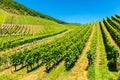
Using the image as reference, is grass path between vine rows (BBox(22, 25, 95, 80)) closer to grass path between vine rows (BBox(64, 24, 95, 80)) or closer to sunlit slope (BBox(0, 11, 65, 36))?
grass path between vine rows (BBox(64, 24, 95, 80))

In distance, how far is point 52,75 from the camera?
1805 inches

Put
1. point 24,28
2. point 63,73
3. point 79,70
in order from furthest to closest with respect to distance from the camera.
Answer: point 24,28 → point 79,70 → point 63,73

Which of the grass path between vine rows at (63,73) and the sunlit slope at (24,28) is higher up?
the grass path between vine rows at (63,73)

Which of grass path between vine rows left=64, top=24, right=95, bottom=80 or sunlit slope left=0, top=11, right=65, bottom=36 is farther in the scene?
sunlit slope left=0, top=11, right=65, bottom=36

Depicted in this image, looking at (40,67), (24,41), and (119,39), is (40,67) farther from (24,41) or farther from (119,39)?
(24,41)

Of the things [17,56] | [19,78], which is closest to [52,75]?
[19,78]

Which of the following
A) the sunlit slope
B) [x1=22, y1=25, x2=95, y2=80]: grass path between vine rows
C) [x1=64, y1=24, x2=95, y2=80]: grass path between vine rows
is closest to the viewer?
[x1=64, y1=24, x2=95, y2=80]: grass path between vine rows

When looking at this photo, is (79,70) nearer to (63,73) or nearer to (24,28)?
(63,73)

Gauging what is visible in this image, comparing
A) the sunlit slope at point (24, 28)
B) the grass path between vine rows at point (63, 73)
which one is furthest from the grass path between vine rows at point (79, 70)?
the sunlit slope at point (24, 28)

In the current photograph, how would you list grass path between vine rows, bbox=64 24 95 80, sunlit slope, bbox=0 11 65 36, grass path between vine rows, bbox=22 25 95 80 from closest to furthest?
1. grass path between vine rows, bbox=64 24 95 80
2. grass path between vine rows, bbox=22 25 95 80
3. sunlit slope, bbox=0 11 65 36

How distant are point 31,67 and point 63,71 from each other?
989 cm

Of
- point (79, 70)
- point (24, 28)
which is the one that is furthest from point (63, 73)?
point (24, 28)

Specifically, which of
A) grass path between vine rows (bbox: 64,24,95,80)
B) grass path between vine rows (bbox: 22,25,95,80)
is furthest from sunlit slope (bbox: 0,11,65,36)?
grass path between vine rows (bbox: 64,24,95,80)

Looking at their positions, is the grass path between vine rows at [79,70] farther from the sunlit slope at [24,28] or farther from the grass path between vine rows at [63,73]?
the sunlit slope at [24,28]
